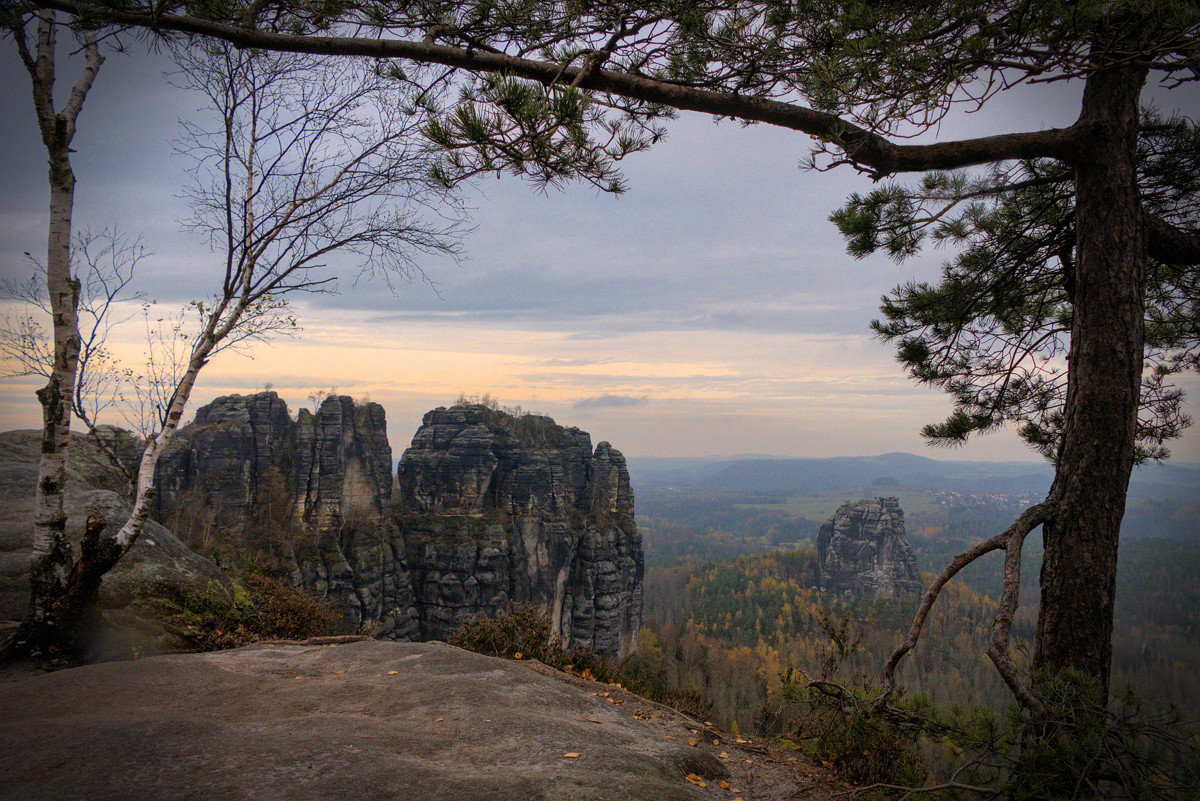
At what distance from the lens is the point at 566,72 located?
4.30 metres

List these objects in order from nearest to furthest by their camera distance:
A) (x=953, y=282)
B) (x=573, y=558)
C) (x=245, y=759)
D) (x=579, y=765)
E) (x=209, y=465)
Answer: (x=245, y=759) < (x=579, y=765) < (x=953, y=282) < (x=209, y=465) < (x=573, y=558)

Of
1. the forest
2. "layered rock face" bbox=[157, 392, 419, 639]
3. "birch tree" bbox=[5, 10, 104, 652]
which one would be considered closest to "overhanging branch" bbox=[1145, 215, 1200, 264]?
the forest

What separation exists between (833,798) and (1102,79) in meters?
5.74

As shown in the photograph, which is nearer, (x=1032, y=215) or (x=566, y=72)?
(x=566, y=72)

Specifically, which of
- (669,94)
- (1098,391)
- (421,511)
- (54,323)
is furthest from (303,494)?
(1098,391)

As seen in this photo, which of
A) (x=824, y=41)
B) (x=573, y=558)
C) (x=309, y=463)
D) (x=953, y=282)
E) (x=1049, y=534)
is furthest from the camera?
(x=573, y=558)

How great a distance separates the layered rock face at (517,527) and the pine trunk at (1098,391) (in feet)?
125

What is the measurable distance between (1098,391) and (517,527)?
143 feet

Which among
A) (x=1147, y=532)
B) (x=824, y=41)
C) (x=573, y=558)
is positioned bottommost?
(x=573, y=558)

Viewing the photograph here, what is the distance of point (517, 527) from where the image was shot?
45.2 m

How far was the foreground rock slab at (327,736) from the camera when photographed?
3.03 m

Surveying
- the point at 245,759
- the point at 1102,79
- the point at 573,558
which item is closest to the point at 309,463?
the point at 573,558

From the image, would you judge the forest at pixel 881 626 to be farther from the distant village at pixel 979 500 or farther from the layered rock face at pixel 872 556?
the distant village at pixel 979 500

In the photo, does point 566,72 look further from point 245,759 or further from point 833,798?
point 833,798
